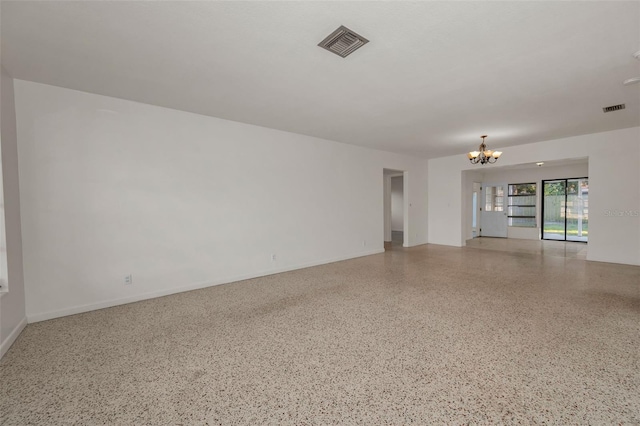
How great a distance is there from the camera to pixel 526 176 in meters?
9.31

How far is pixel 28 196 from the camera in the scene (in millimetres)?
2994

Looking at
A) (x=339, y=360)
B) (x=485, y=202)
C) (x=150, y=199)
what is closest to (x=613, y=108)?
(x=339, y=360)

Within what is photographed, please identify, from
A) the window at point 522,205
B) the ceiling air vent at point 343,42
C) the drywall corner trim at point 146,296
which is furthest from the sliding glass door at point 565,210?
the ceiling air vent at point 343,42

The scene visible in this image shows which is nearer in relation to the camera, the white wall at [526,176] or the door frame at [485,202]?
the white wall at [526,176]

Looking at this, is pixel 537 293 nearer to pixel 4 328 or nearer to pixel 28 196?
pixel 4 328

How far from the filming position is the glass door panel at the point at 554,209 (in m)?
8.95

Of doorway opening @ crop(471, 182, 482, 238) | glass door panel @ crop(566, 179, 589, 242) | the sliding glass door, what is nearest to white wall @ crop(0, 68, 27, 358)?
doorway opening @ crop(471, 182, 482, 238)

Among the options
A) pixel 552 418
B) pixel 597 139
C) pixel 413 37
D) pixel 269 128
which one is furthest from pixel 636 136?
pixel 269 128

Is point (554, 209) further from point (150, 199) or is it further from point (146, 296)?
point (146, 296)

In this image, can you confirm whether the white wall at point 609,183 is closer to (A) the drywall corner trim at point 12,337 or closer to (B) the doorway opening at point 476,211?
(B) the doorway opening at point 476,211

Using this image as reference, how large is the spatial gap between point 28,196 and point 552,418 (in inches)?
198

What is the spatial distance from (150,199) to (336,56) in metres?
3.05

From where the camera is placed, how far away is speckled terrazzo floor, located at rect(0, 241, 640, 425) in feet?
5.48

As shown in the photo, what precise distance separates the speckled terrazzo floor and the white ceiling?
2663 millimetres
